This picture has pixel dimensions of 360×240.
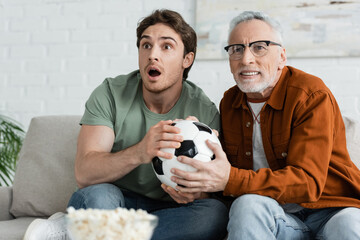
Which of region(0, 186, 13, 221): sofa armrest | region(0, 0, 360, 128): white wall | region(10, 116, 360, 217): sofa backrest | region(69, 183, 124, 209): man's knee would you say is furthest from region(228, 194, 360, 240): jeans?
region(0, 0, 360, 128): white wall

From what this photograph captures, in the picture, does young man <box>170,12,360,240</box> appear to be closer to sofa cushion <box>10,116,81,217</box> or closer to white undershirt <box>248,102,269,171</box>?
white undershirt <box>248,102,269,171</box>

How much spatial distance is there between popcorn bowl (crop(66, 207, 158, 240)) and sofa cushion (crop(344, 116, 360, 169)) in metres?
1.39

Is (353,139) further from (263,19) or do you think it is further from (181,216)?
(181,216)

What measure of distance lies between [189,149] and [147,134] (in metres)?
0.22

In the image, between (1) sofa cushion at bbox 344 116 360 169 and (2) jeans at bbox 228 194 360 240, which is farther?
(1) sofa cushion at bbox 344 116 360 169

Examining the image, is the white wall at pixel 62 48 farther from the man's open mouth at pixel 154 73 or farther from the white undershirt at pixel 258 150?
the white undershirt at pixel 258 150

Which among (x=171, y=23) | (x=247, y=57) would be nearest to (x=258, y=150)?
(x=247, y=57)

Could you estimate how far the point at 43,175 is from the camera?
6.92 ft

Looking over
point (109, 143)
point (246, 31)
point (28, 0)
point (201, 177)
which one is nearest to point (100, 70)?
point (28, 0)

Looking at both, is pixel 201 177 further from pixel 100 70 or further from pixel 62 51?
pixel 62 51

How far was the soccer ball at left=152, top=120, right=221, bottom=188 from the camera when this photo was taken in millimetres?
1381

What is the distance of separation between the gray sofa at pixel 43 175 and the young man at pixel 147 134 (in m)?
0.40

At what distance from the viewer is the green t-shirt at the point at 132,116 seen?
1.82 meters

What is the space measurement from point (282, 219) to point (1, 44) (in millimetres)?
2511
